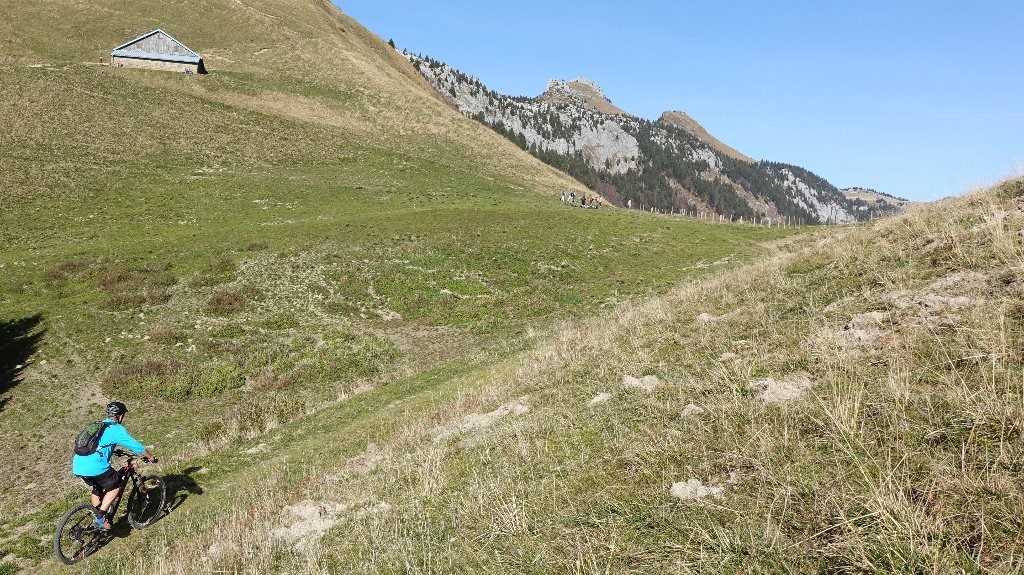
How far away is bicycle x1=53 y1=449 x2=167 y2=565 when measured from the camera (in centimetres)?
1206

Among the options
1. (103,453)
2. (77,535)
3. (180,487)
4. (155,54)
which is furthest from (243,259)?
(155,54)

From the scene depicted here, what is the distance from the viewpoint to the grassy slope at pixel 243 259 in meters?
21.9

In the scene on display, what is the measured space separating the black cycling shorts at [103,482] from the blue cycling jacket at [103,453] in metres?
0.11

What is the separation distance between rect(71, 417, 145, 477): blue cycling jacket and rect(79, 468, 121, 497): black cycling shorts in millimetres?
106

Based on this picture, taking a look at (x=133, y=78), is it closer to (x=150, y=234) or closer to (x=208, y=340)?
(x=150, y=234)

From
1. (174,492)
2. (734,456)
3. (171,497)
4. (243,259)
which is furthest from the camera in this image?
(243,259)

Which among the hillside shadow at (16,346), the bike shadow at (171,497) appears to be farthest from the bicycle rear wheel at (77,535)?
the hillside shadow at (16,346)

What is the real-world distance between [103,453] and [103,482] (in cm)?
74

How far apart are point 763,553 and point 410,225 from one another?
1720 inches

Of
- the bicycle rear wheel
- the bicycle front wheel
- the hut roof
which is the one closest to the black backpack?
the bicycle rear wheel

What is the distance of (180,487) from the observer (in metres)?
15.3

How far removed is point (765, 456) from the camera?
569 cm

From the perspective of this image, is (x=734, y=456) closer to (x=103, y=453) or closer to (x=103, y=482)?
(x=103, y=453)

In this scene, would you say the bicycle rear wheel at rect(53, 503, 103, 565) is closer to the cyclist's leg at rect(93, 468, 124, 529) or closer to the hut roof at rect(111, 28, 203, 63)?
the cyclist's leg at rect(93, 468, 124, 529)
